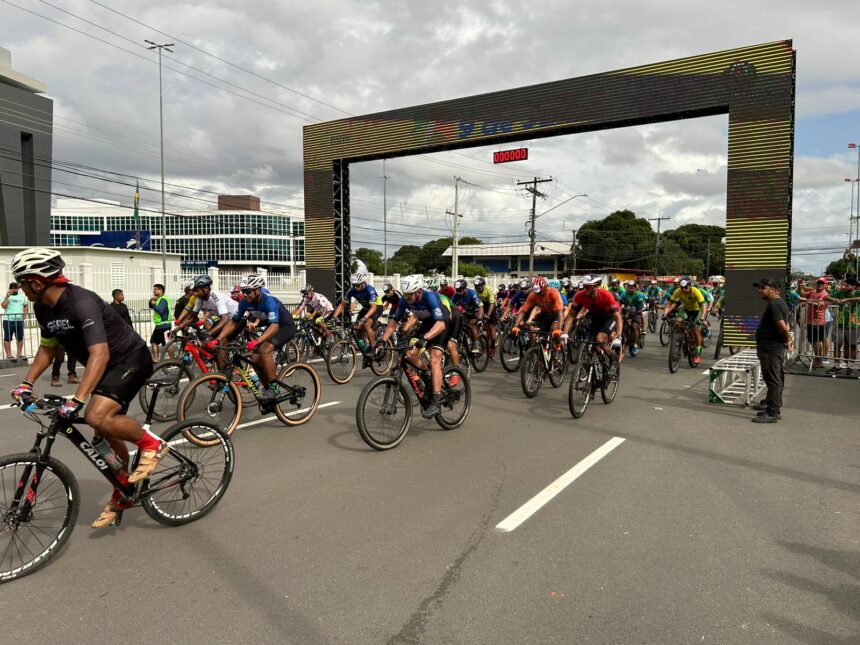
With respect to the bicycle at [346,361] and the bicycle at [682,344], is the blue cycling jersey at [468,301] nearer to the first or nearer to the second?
the bicycle at [346,361]

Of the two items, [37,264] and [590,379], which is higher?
[37,264]

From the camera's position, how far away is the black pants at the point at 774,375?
7.67 metres

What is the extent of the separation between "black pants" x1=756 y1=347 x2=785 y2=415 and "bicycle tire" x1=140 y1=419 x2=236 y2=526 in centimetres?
681

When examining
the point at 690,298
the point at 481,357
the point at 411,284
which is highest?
the point at 411,284

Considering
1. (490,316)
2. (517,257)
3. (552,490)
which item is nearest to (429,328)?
(552,490)

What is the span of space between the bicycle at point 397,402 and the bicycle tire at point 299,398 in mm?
1267

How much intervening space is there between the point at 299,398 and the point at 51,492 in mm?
3756

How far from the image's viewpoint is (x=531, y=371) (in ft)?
30.2

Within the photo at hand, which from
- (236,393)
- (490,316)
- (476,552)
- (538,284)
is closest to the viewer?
(476,552)

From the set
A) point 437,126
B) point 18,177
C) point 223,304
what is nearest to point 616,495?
point 223,304

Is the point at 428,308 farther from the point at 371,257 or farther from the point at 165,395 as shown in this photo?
the point at 371,257

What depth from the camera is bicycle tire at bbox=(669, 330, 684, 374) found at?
38.8 ft

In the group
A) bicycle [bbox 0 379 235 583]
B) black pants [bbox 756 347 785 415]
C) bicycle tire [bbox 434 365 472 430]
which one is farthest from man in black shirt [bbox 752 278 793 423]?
bicycle [bbox 0 379 235 583]

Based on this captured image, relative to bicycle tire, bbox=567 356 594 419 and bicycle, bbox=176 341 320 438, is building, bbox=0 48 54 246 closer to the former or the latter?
bicycle, bbox=176 341 320 438
